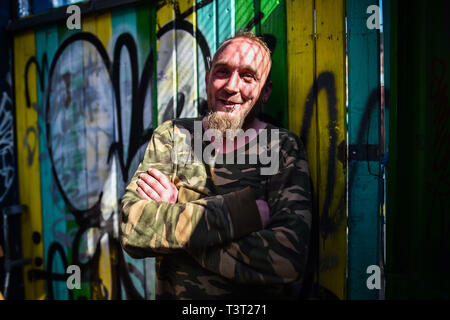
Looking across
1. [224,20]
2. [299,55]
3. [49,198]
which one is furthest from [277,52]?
[49,198]

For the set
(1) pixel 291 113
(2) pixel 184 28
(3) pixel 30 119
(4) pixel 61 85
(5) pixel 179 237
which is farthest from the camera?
(3) pixel 30 119

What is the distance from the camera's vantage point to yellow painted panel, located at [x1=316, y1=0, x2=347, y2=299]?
180 cm

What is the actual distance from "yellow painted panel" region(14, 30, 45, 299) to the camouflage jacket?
1.75m

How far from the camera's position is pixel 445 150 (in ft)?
4.65

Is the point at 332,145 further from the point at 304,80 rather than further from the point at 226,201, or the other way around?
the point at 226,201

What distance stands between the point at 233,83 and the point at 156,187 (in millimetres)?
629

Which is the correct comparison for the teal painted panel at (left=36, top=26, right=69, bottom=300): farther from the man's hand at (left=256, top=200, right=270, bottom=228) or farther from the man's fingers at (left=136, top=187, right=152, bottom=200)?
the man's hand at (left=256, top=200, right=270, bottom=228)

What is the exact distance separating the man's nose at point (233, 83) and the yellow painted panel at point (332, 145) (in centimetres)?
56

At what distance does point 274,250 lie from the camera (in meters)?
1.31

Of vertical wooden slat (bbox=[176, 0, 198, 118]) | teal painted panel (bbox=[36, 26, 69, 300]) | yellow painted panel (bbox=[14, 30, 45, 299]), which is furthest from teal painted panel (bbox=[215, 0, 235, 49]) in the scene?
yellow painted panel (bbox=[14, 30, 45, 299])

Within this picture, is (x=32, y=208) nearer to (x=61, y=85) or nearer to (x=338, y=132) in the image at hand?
(x=61, y=85)
